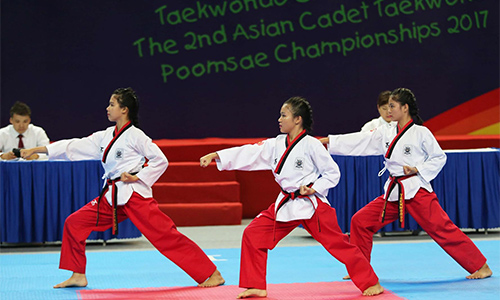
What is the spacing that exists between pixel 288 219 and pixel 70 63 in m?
5.89

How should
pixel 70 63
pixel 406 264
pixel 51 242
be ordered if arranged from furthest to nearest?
1. pixel 70 63
2. pixel 51 242
3. pixel 406 264

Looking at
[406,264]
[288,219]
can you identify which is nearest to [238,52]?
[406,264]

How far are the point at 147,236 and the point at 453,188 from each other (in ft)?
11.2

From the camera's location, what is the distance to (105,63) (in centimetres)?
952

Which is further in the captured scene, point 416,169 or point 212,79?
point 212,79

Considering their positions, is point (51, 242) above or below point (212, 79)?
below

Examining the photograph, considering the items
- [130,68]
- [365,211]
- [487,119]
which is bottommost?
[365,211]

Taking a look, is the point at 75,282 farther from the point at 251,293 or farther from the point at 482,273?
the point at 482,273

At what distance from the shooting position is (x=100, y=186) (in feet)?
21.6

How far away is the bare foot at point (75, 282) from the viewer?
4738 mm

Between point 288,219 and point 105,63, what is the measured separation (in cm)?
574

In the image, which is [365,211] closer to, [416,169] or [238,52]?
[416,169]

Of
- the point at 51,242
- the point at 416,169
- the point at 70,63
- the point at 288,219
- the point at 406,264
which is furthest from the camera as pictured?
the point at 70,63

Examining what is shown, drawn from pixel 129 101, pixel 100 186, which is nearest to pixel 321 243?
pixel 129 101
